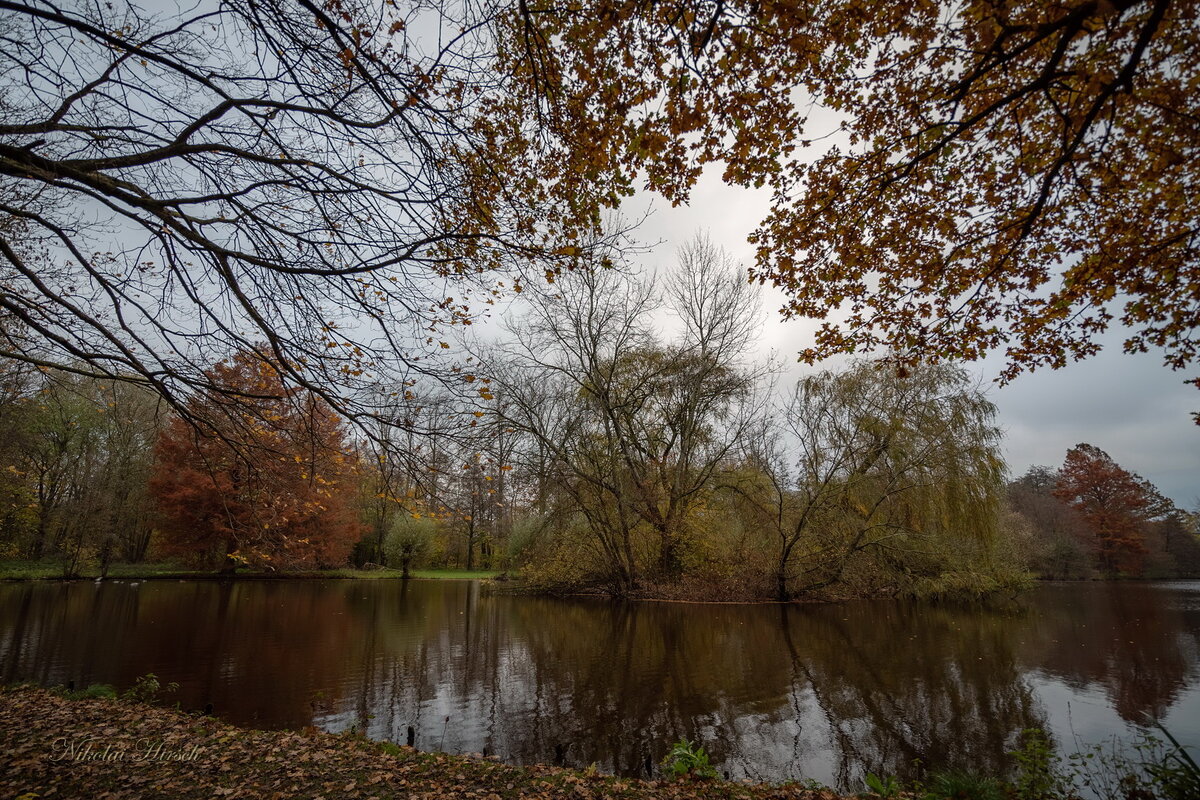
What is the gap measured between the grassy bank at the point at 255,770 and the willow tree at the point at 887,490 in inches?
573

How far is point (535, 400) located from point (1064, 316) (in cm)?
1499

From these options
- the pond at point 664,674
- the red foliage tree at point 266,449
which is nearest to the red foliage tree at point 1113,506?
the pond at point 664,674

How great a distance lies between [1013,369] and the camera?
667 cm

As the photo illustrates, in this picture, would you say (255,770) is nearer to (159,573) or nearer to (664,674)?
(664,674)

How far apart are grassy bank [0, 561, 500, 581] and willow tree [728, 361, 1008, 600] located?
21.1 meters

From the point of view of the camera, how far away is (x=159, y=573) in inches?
1031

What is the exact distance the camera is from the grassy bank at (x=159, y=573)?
73.3 feet

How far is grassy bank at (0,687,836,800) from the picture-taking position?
4.09m

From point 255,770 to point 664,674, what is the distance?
621 centimetres

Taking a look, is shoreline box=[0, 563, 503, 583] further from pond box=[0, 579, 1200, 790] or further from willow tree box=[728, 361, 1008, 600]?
willow tree box=[728, 361, 1008, 600]

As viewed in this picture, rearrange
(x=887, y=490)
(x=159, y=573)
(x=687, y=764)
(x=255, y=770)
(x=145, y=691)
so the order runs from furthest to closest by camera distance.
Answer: (x=159, y=573) < (x=887, y=490) < (x=145, y=691) < (x=687, y=764) < (x=255, y=770)

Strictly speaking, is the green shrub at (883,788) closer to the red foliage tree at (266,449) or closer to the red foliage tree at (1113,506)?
the red foliage tree at (266,449)

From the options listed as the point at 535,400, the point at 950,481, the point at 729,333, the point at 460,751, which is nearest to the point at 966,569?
the point at 950,481

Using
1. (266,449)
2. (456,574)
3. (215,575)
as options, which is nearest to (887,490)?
(266,449)
